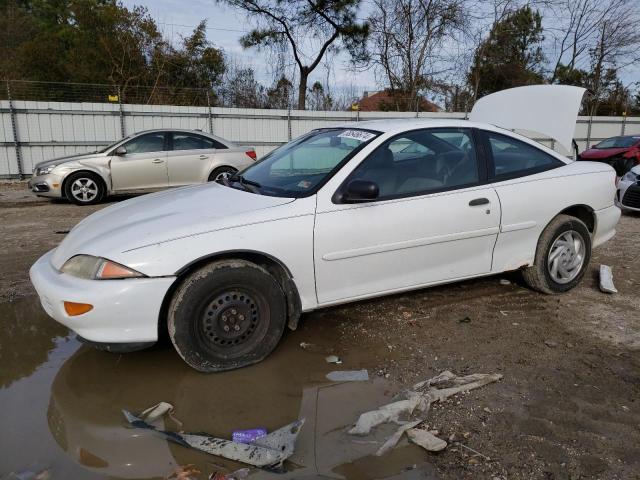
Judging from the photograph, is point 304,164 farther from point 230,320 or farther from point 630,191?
point 630,191

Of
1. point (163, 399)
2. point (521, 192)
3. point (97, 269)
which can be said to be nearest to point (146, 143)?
point (97, 269)

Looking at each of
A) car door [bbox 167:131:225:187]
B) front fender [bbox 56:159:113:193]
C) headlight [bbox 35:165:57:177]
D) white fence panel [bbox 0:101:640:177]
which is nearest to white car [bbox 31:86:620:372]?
car door [bbox 167:131:225:187]

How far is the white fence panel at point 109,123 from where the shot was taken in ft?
44.6

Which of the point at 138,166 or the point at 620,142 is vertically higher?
the point at 620,142

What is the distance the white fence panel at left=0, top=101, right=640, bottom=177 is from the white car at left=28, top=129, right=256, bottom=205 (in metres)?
3.52

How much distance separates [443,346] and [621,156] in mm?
13748

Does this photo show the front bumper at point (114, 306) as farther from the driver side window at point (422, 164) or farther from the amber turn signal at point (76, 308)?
the driver side window at point (422, 164)

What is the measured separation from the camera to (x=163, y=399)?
115 inches

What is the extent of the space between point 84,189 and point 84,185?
0.25 ft

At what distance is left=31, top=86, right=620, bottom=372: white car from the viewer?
9.64ft

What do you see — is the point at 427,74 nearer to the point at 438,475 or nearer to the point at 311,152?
the point at 311,152

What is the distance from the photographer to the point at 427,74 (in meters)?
24.1

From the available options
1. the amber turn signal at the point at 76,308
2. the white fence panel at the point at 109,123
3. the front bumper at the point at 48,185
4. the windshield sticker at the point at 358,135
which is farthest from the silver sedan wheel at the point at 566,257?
the white fence panel at the point at 109,123

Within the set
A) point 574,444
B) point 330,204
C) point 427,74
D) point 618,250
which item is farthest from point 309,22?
point 574,444
